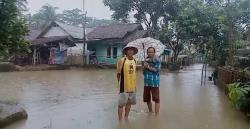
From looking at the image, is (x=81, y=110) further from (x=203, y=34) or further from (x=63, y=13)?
(x=63, y=13)

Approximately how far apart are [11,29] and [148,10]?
31574 mm

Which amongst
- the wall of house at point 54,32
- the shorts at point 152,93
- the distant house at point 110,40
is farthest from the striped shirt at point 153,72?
the wall of house at point 54,32

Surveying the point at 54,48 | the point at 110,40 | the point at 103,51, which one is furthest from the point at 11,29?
the point at 103,51

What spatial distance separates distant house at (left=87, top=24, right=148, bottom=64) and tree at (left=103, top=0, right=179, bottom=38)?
319 centimetres

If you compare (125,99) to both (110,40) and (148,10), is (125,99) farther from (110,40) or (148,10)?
(148,10)

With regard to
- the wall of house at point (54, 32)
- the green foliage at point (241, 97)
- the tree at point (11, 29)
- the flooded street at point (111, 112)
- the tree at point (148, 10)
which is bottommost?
the flooded street at point (111, 112)

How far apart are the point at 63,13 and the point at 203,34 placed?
52816 millimetres

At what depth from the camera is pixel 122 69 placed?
7.79 metres

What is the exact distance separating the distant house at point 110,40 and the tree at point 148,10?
10.5 ft

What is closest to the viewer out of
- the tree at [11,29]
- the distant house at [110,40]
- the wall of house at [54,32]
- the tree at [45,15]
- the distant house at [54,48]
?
the tree at [11,29]

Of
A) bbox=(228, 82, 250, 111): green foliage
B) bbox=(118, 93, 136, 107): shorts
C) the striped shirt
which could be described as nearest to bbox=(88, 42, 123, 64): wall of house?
the striped shirt

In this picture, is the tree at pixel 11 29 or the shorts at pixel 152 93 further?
the tree at pixel 11 29

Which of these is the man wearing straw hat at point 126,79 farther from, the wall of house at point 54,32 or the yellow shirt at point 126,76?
the wall of house at point 54,32

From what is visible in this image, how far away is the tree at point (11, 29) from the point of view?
29.0ft
